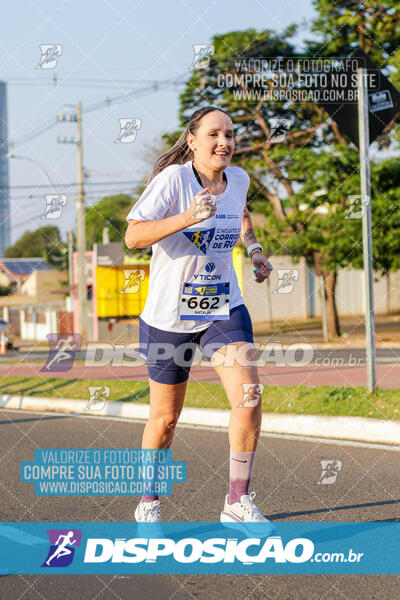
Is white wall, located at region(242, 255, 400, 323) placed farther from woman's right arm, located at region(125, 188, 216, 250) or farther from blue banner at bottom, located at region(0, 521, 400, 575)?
woman's right arm, located at region(125, 188, 216, 250)

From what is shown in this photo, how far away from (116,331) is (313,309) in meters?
9.99

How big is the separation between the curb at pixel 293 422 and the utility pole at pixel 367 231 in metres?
0.82

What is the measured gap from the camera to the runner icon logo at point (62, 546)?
384 cm

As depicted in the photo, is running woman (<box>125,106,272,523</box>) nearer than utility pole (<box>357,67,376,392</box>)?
Yes

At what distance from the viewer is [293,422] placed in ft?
25.2

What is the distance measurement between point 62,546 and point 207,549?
2.46 feet

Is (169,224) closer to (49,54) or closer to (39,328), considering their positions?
(49,54)

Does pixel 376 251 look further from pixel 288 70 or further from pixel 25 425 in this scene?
pixel 25 425

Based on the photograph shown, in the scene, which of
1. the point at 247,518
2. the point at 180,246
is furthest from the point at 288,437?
the point at 180,246

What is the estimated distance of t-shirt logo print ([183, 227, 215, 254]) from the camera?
3834 millimetres

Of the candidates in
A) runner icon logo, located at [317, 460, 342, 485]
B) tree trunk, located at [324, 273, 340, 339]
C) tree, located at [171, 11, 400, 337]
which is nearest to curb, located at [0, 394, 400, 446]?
runner icon logo, located at [317, 460, 342, 485]

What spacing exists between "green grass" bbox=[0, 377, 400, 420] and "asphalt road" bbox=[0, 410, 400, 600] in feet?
2.91

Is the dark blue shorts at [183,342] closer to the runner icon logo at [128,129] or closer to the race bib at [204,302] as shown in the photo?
the race bib at [204,302]

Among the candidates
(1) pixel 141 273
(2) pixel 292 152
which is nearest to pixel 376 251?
(2) pixel 292 152
